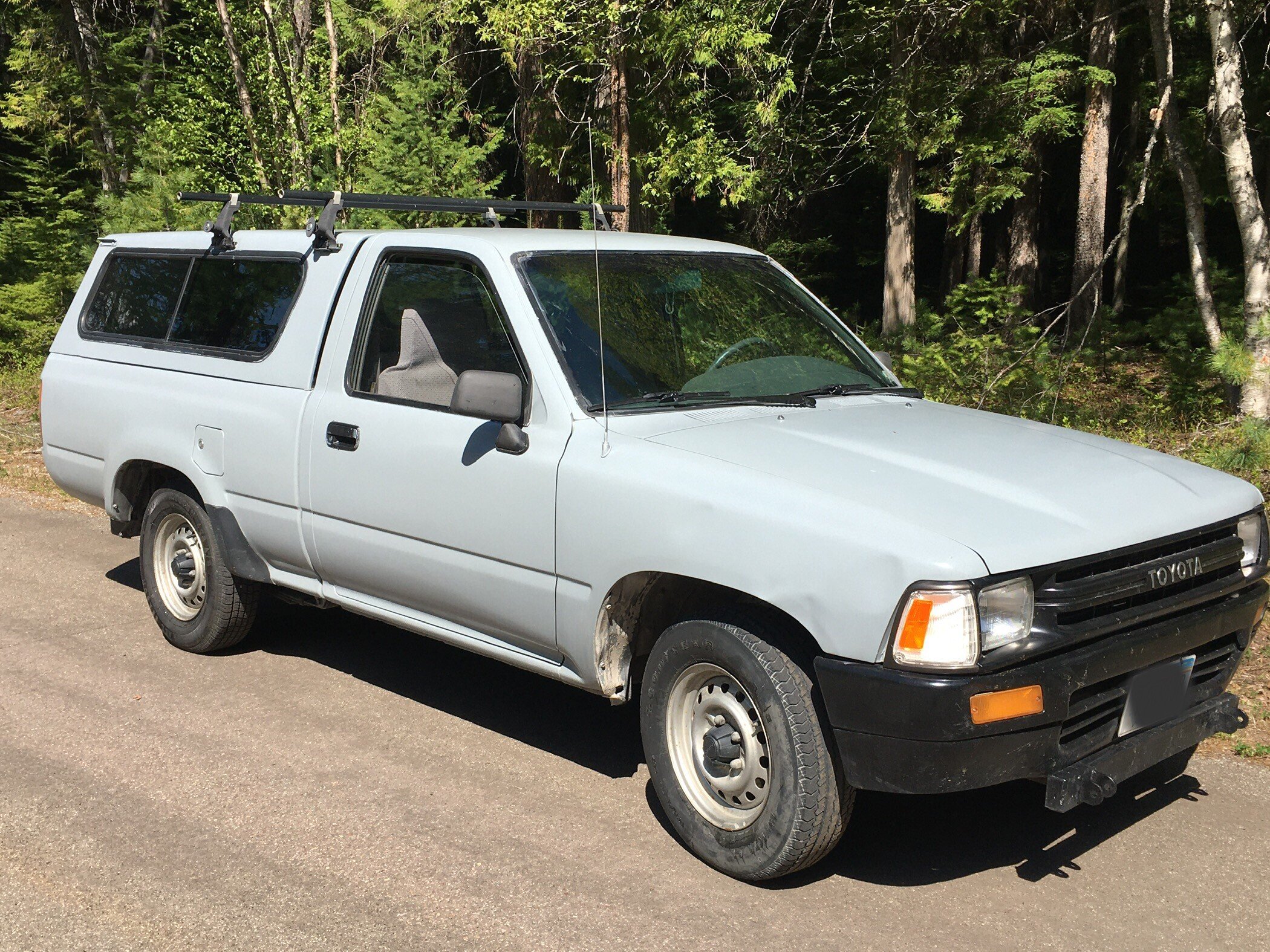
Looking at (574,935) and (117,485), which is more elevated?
(117,485)

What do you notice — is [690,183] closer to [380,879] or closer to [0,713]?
[0,713]

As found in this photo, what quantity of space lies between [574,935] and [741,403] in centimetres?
196

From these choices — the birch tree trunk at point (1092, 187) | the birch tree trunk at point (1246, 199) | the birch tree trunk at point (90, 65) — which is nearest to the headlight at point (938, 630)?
the birch tree trunk at point (1246, 199)

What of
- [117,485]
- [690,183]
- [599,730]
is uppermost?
[690,183]

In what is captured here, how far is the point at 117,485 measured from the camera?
636cm

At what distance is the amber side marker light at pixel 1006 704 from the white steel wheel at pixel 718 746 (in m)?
0.71

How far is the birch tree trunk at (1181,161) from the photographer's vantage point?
9.20 meters

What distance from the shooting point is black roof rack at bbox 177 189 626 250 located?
216 inches

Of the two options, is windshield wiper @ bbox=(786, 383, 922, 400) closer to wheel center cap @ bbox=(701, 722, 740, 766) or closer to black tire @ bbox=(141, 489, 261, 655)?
wheel center cap @ bbox=(701, 722, 740, 766)

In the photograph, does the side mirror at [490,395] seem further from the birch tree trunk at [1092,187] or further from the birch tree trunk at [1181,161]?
the birch tree trunk at [1092,187]

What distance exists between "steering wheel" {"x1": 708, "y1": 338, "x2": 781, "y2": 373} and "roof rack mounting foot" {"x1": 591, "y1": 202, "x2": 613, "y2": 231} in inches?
34.2

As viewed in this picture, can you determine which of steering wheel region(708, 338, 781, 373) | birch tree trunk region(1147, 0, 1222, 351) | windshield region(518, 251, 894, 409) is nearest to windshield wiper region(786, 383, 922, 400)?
windshield region(518, 251, 894, 409)

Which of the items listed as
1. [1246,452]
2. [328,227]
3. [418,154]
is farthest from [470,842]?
[418,154]

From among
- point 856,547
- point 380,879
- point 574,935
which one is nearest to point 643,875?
point 574,935
